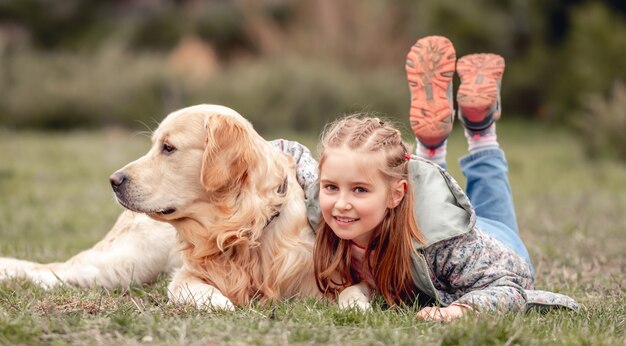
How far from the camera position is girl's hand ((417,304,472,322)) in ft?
11.7

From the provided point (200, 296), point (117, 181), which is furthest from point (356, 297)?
point (117, 181)

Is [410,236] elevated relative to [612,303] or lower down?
elevated

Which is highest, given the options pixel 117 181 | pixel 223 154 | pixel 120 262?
pixel 223 154

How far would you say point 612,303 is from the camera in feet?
14.0

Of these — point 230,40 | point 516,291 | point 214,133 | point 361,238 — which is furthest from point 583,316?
point 230,40

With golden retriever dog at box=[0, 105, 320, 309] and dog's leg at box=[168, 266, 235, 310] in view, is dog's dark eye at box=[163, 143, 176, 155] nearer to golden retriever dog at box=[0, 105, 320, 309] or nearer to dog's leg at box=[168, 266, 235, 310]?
golden retriever dog at box=[0, 105, 320, 309]

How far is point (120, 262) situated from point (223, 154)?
44.2 inches

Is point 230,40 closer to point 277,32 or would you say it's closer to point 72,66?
point 277,32

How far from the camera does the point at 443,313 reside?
3.60m

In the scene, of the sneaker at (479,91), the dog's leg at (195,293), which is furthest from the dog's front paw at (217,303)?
the sneaker at (479,91)

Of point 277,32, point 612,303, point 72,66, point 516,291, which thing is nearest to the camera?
point 516,291

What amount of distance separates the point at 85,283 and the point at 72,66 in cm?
1441

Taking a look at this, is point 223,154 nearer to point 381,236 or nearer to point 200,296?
point 200,296

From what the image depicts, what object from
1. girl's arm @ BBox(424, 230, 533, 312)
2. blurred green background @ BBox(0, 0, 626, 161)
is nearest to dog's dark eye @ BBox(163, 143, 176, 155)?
girl's arm @ BBox(424, 230, 533, 312)
